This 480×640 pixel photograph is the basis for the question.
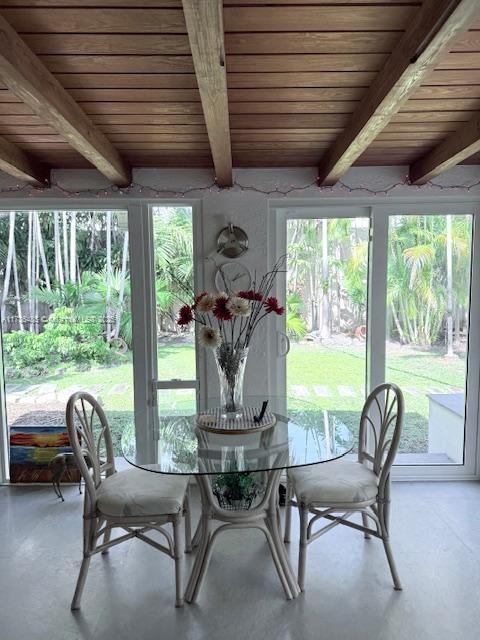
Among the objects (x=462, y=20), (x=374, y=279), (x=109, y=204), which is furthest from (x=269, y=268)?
(x=462, y=20)

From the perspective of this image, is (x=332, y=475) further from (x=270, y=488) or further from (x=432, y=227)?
(x=432, y=227)

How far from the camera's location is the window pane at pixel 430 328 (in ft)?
9.94

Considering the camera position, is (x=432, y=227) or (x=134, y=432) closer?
(x=134, y=432)

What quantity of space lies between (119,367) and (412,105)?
2.46 metres

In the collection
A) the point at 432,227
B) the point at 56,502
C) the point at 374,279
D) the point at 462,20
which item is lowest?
the point at 56,502

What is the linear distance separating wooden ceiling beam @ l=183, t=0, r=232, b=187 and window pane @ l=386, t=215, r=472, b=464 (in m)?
1.61

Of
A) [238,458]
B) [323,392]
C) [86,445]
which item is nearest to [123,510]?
[86,445]

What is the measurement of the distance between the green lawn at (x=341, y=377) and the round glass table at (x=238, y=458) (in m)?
0.80

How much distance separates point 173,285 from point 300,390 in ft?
3.94

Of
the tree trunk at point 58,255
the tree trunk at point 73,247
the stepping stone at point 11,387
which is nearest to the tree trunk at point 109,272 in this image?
the tree trunk at point 73,247

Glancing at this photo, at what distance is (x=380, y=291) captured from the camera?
3.03 metres

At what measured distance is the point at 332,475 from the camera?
2.13 meters

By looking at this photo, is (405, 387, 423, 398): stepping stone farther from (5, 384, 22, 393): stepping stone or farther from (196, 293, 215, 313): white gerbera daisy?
(5, 384, 22, 393): stepping stone

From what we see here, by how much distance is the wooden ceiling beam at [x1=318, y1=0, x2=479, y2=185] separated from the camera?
4.08ft
